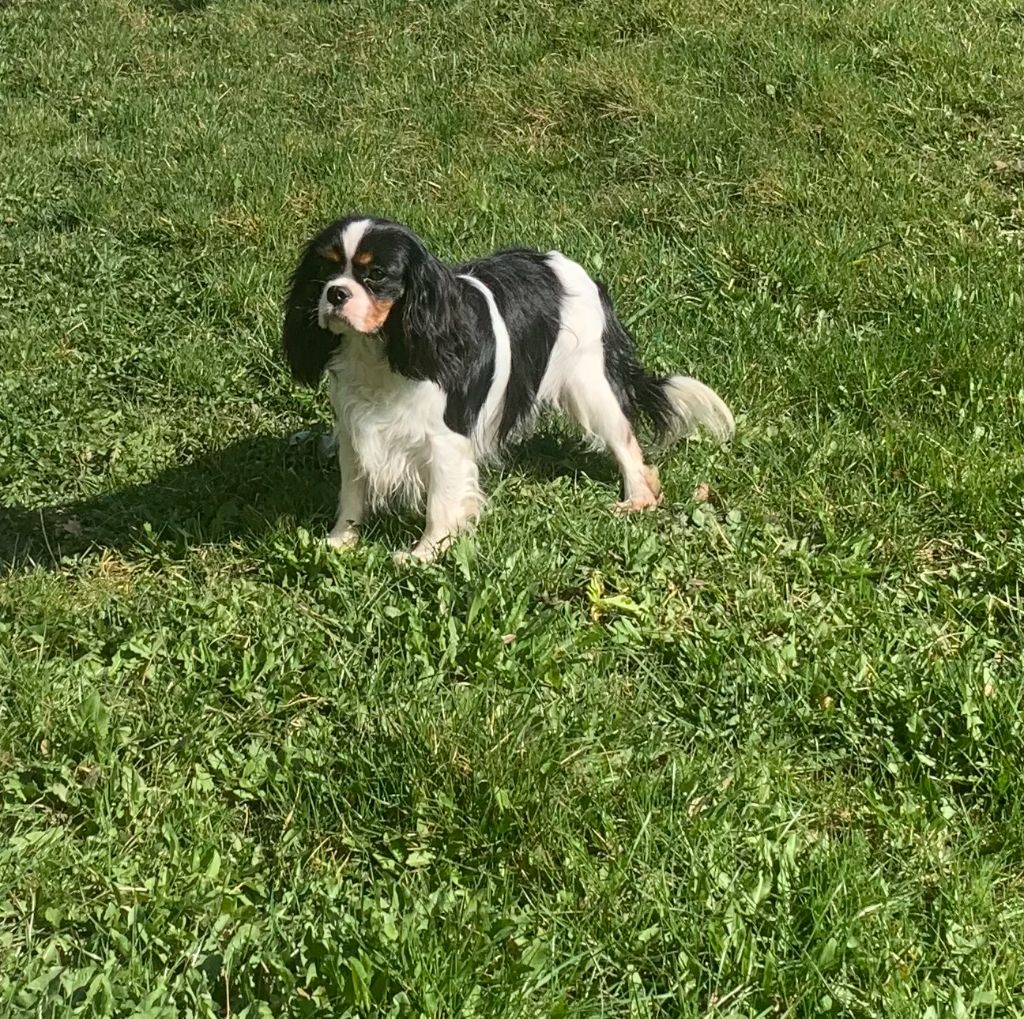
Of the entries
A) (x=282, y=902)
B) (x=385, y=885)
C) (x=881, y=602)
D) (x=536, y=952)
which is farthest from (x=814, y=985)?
(x=881, y=602)

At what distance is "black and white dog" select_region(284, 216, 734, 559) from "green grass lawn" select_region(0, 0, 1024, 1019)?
0.16 metres

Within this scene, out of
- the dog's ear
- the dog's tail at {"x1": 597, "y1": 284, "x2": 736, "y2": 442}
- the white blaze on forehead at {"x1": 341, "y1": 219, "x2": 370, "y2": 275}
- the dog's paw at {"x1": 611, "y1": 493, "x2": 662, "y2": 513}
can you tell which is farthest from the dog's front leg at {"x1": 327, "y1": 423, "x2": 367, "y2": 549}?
the dog's tail at {"x1": 597, "y1": 284, "x2": 736, "y2": 442}

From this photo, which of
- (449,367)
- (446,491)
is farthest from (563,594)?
(449,367)

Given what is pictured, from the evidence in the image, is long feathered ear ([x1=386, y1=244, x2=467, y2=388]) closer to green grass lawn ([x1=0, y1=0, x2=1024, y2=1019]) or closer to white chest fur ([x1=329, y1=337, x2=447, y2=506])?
white chest fur ([x1=329, y1=337, x2=447, y2=506])

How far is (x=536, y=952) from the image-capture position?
7.29 ft

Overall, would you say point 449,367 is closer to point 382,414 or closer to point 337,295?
point 382,414

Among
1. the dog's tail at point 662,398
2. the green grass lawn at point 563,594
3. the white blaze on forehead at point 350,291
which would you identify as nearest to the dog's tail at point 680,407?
the dog's tail at point 662,398

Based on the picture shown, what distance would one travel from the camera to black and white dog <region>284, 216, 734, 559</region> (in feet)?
11.2

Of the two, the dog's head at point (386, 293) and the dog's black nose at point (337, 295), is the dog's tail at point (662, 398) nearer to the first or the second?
the dog's head at point (386, 293)

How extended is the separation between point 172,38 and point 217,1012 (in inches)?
315

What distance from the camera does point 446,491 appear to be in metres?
3.70

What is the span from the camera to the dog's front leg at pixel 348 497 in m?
3.75

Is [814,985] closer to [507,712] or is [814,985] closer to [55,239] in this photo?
[507,712]

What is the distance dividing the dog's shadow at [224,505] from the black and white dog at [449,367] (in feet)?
0.59
